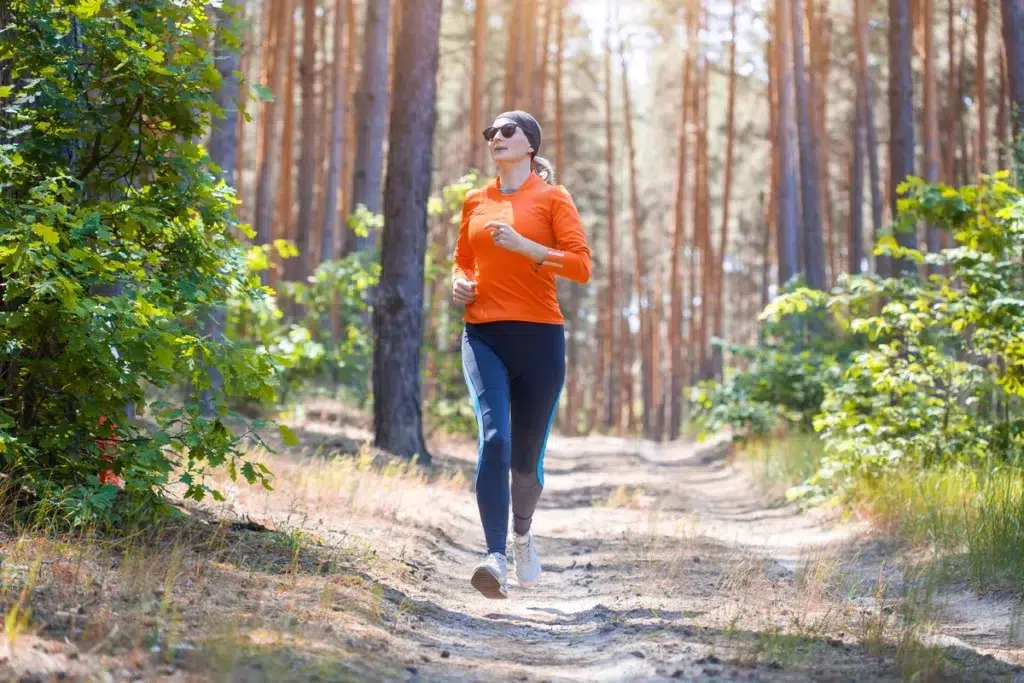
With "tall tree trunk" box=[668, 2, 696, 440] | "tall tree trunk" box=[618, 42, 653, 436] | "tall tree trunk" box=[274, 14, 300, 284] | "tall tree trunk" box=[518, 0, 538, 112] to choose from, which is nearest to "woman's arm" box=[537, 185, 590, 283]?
"tall tree trunk" box=[274, 14, 300, 284]

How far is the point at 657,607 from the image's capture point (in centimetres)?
558

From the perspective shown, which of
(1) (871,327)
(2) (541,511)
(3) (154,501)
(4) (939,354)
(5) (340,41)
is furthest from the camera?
(5) (340,41)

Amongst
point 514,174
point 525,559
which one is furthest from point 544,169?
point 525,559

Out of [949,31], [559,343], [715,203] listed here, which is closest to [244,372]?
[559,343]

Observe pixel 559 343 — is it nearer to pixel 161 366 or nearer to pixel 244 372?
pixel 244 372

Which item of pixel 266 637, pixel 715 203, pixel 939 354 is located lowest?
pixel 266 637

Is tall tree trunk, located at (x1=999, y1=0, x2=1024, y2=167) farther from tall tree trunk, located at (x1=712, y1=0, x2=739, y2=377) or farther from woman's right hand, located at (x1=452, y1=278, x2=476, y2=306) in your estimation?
tall tree trunk, located at (x1=712, y1=0, x2=739, y2=377)

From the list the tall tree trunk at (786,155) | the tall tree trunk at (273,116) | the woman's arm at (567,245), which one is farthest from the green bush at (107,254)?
the tall tree trunk at (786,155)

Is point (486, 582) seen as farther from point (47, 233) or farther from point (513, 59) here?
point (513, 59)

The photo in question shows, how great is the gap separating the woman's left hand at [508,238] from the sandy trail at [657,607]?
176 centimetres

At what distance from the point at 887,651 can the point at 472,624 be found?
6.38ft

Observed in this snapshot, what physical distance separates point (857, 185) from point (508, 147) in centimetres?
2293

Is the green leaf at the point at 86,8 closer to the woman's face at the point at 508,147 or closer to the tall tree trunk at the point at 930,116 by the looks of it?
the woman's face at the point at 508,147

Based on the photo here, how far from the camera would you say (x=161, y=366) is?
5410 millimetres
